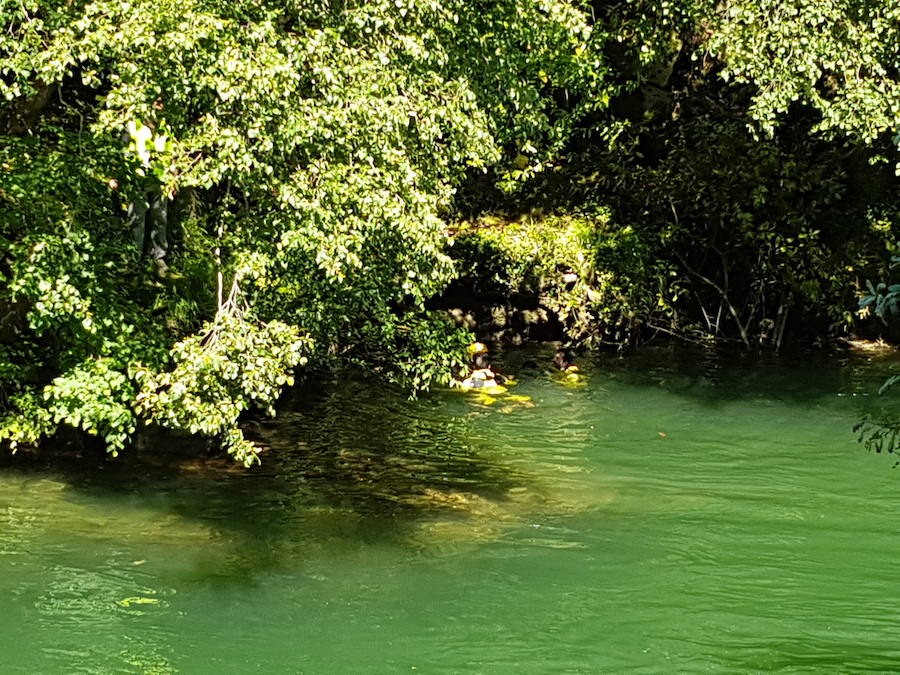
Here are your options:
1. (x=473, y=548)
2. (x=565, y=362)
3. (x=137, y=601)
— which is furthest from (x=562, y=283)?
(x=137, y=601)

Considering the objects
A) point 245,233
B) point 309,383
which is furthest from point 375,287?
point 309,383

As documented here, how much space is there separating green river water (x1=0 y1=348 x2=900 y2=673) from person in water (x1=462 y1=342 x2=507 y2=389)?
142cm

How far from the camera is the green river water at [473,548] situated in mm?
7348

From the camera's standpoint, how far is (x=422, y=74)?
9.41 m

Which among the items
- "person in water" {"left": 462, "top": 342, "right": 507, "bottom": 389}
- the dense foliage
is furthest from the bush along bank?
the dense foliage

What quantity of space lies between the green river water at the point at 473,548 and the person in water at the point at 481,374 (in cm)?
142

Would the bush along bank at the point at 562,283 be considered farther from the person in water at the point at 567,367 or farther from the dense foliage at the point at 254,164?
the dense foliage at the point at 254,164

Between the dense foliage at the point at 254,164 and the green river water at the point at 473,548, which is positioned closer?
the green river water at the point at 473,548

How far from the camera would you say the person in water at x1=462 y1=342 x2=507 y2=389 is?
16.0 meters

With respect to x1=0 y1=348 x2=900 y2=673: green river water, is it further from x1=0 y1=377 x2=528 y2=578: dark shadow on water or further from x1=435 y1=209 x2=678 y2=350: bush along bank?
x1=435 y1=209 x2=678 y2=350: bush along bank

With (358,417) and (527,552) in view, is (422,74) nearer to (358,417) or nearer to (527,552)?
(527,552)

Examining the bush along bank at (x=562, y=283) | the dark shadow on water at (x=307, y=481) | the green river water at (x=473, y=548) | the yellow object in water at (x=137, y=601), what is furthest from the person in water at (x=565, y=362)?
the yellow object in water at (x=137, y=601)

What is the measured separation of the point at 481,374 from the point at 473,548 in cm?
686

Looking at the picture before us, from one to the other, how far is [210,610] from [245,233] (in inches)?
112
